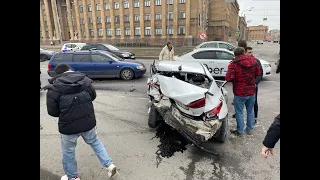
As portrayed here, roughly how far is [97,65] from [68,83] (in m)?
6.73

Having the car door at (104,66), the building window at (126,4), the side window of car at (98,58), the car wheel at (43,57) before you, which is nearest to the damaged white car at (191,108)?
the car door at (104,66)

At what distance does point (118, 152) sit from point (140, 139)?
0.57 m

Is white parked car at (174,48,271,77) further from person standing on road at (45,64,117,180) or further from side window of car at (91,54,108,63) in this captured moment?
person standing on road at (45,64,117,180)

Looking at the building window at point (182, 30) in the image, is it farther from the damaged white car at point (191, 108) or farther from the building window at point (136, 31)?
the damaged white car at point (191, 108)

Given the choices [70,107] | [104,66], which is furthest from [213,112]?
[104,66]

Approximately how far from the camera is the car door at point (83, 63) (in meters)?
8.81

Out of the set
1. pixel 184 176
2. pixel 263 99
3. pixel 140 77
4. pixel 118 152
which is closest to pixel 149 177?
pixel 184 176

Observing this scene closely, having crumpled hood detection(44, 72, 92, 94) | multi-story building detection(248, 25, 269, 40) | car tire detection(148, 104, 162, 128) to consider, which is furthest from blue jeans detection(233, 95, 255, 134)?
multi-story building detection(248, 25, 269, 40)

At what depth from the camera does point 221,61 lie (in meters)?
8.35

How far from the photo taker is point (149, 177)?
281cm

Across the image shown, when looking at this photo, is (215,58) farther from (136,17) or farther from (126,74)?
(136,17)

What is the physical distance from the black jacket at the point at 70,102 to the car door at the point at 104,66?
648 centimetres
